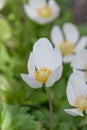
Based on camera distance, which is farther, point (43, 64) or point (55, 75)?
point (43, 64)

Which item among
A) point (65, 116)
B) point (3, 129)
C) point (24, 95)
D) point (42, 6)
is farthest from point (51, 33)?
point (3, 129)

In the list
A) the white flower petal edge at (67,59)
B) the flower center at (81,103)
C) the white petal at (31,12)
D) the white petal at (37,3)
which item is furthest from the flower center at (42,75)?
the white petal at (37,3)

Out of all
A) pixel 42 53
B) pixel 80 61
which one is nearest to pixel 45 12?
pixel 80 61

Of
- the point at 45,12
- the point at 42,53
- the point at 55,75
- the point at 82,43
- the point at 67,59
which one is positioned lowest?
the point at 55,75

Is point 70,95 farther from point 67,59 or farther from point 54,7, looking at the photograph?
point 54,7

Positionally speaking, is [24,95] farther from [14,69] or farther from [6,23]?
[6,23]

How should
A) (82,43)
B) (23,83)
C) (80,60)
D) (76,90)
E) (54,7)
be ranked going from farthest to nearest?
(54,7) < (82,43) < (23,83) < (80,60) < (76,90)
